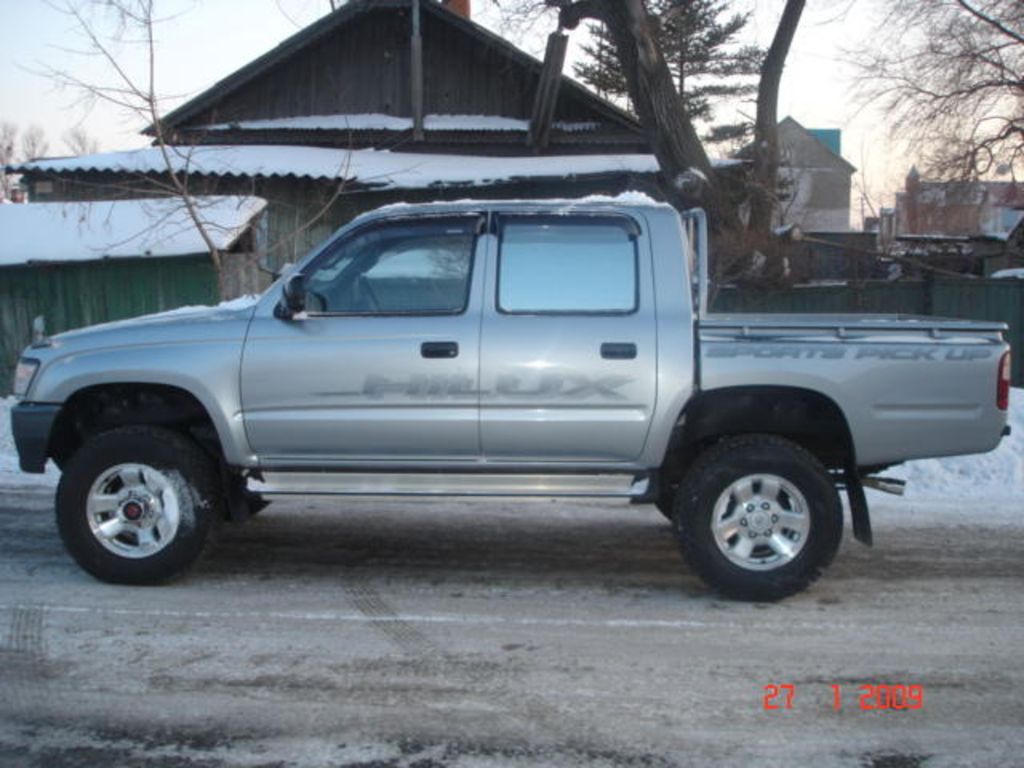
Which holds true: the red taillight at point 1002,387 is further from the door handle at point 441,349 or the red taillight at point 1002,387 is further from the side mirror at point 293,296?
the side mirror at point 293,296

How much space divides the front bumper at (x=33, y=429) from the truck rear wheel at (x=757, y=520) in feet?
11.4

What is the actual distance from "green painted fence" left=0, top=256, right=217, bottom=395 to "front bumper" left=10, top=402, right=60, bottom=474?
7883mm

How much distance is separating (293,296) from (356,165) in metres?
11.2

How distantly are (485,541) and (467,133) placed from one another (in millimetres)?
12310

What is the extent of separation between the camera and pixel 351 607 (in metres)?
5.21

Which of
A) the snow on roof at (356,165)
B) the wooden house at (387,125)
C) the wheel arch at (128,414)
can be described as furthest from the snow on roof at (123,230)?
the wheel arch at (128,414)

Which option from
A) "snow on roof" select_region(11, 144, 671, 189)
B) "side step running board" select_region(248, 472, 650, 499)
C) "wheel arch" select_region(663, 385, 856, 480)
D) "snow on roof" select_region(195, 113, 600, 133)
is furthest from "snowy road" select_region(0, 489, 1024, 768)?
"snow on roof" select_region(195, 113, 600, 133)

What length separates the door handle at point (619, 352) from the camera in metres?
5.17

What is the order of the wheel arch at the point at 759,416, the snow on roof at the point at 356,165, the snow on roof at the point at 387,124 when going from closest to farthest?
the wheel arch at the point at 759,416
the snow on roof at the point at 356,165
the snow on roof at the point at 387,124

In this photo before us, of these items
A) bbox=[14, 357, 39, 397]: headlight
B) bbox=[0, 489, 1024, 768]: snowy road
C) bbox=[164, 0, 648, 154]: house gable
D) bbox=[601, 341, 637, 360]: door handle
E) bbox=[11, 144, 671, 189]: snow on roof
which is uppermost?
bbox=[164, 0, 648, 154]: house gable

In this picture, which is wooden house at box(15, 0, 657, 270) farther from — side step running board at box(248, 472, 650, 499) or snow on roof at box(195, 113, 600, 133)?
side step running board at box(248, 472, 650, 499)

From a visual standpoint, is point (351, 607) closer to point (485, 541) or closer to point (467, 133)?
point (485, 541)

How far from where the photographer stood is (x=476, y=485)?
533 centimetres

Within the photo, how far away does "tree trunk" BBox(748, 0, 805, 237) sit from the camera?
1577cm
